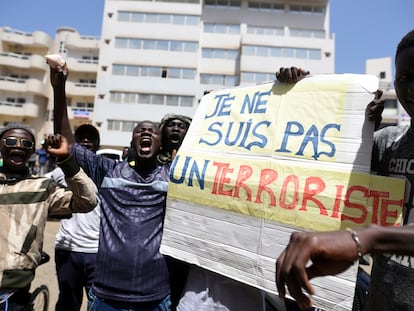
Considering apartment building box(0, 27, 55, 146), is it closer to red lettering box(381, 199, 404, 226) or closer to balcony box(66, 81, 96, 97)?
balcony box(66, 81, 96, 97)

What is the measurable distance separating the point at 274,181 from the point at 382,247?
0.80 metres

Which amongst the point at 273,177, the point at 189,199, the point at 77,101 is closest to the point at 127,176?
the point at 189,199

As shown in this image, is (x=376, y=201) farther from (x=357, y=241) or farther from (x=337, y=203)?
(x=357, y=241)

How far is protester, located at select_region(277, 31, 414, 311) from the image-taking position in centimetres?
76

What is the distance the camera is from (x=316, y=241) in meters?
0.76

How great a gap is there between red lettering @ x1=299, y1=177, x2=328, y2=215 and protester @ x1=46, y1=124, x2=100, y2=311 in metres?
2.36

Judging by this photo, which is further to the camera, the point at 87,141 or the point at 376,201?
the point at 87,141

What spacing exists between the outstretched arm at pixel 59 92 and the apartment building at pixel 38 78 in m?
31.8

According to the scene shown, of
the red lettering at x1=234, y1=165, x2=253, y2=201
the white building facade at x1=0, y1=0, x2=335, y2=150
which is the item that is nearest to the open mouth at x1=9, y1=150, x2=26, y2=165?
the red lettering at x1=234, y1=165, x2=253, y2=201

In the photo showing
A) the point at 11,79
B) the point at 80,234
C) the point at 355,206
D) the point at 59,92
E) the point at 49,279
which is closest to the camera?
the point at 355,206

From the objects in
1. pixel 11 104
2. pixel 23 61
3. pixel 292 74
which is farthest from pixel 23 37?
pixel 292 74

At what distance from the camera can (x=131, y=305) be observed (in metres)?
1.85

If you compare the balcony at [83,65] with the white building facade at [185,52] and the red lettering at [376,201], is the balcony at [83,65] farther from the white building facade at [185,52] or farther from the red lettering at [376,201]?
the red lettering at [376,201]

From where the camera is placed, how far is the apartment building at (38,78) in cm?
3256
